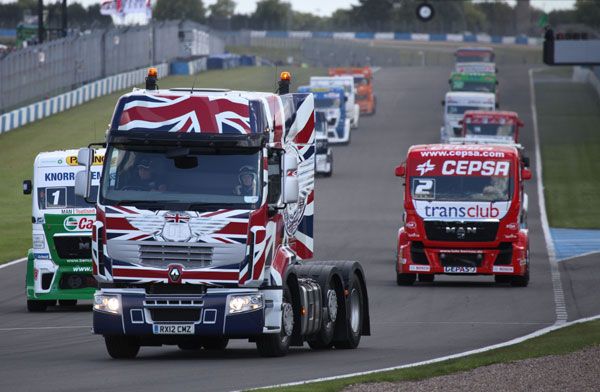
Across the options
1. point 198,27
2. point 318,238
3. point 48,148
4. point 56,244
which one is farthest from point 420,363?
point 198,27

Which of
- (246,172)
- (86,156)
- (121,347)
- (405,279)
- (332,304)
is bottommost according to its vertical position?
(405,279)

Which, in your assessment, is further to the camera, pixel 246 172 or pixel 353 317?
pixel 353 317

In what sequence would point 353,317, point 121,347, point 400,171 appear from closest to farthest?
point 121,347 → point 353,317 → point 400,171

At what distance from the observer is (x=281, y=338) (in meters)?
15.8

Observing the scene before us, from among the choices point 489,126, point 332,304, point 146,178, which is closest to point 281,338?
point 332,304

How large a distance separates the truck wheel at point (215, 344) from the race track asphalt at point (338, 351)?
4.9 inches

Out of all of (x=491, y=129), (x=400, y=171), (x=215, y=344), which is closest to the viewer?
(x=215, y=344)

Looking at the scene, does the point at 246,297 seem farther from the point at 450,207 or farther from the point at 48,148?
the point at 48,148

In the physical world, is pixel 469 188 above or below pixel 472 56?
below

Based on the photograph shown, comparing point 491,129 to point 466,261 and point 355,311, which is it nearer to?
point 466,261

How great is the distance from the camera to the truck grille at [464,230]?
26.8 meters

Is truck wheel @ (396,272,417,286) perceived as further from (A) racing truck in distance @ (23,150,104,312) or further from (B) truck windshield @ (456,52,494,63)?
(B) truck windshield @ (456,52,494,63)

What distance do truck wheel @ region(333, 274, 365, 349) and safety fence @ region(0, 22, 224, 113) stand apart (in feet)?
133

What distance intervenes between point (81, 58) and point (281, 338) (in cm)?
5503
